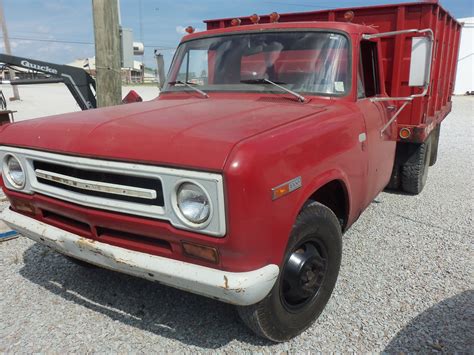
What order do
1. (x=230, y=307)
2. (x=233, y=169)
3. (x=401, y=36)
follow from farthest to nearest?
(x=401, y=36)
(x=230, y=307)
(x=233, y=169)

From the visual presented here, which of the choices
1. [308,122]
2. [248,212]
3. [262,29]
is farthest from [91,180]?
[262,29]

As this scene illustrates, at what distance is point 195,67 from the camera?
378 cm

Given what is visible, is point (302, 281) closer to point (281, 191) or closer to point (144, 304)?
point (281, 191)

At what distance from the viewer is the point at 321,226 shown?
8.47 feet

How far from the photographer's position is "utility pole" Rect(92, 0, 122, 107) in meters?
4.91

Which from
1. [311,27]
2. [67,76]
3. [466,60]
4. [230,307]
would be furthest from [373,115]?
[466,60]

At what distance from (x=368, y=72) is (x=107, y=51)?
3104mm

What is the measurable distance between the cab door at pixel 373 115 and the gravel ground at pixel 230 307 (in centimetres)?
70

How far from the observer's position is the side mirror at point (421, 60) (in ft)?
10.4

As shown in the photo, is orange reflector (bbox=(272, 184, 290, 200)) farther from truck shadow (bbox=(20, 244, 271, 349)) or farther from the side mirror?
the side mirror

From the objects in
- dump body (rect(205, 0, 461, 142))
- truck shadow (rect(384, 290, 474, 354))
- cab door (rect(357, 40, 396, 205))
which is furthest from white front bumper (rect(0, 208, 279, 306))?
dump body (rect(205, 0, 461, 142))

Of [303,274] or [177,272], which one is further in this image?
[303,274]

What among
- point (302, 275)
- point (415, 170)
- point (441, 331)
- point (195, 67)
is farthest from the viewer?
point (415, 170)

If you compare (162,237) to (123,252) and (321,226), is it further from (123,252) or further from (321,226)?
(321,226)
